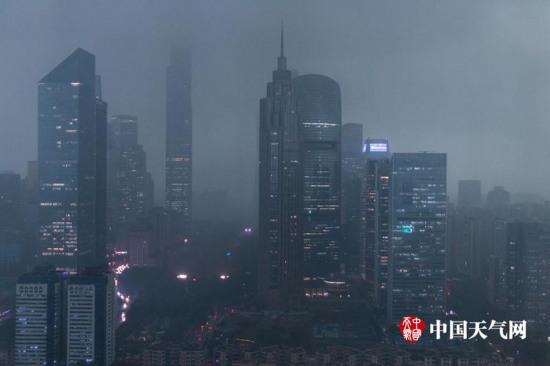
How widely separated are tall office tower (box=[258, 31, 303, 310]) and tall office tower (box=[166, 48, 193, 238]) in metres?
1.13

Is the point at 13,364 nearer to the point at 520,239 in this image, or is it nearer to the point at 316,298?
the point at 316,298

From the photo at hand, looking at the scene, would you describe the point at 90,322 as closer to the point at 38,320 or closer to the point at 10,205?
the point at 38,320

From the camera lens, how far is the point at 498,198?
8.27 metres

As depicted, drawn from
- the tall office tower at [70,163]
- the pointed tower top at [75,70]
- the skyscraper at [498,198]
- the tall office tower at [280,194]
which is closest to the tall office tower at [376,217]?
the tall office tower at [280,194]

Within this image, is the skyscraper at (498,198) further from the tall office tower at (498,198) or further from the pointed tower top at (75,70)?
the pointed tower top at (75,70)

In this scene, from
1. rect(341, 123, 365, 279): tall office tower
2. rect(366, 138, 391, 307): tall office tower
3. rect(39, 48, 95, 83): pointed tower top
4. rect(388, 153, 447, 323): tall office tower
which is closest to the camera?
rect(388, 153, 447, 323): tall office tower

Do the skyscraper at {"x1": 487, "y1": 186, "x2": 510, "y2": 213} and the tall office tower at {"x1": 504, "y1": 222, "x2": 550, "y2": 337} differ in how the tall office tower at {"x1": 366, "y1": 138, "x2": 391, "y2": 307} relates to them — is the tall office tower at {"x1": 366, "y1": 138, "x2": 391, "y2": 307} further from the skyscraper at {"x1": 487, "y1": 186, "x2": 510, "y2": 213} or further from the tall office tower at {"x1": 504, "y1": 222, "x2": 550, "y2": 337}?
the tall office tower at {"x1": 504, "y1": 222, "x2": 550, "y2": 337}

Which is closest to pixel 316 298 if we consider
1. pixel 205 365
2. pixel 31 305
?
pixel 205 365

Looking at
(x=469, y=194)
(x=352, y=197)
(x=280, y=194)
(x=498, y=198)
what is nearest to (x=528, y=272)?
(x=498, y=198)

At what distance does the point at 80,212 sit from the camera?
377 inches

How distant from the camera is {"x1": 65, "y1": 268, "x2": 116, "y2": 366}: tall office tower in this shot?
6422 mm

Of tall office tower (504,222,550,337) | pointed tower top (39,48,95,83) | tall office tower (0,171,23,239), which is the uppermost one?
pointed tower top (39,48,95,83)

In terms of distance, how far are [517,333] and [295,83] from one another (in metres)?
5.87

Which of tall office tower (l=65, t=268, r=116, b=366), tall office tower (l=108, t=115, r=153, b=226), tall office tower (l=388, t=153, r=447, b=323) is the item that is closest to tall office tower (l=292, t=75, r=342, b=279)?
tall office tower (l=388, t=153, r=447, b=323)
